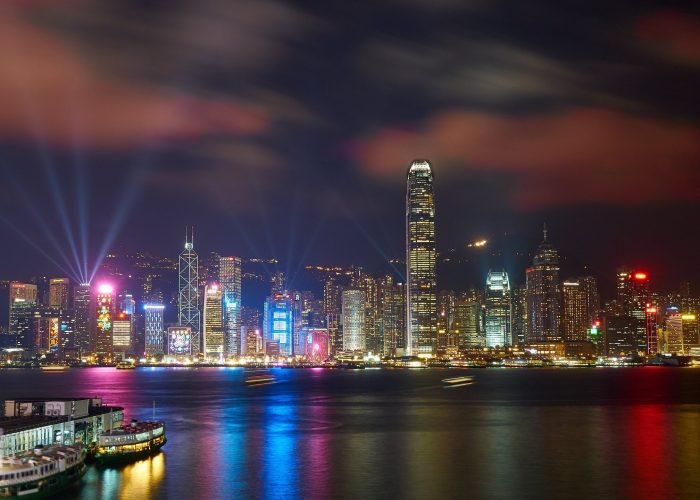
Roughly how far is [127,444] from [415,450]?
17.7 meters

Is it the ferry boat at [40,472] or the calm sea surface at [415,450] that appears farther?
the calm sea surface at [415,450]

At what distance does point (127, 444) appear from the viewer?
47.4 meters

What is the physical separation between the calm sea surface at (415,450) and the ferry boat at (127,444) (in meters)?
0.92

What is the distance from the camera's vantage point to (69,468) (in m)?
40.2

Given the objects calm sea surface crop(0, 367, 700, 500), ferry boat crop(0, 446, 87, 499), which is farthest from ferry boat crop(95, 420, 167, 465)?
ferry boat crop(0, 446, 87, 499)

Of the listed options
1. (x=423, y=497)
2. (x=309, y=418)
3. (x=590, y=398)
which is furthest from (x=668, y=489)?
(x=590, y=398)

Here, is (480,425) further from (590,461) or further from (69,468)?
(69,468)

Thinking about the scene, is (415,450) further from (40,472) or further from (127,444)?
(40,472)

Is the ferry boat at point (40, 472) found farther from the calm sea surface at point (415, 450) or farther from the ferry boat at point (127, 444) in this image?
the ferry boat at point (127, 444)

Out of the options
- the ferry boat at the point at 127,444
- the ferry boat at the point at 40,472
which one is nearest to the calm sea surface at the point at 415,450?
the ferry boat at the point at 127,444

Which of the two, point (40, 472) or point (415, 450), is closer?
point (40, 472)

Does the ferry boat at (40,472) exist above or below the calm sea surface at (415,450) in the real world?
above

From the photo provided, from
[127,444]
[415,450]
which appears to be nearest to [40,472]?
[127,444]

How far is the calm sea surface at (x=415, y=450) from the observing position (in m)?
41.4
